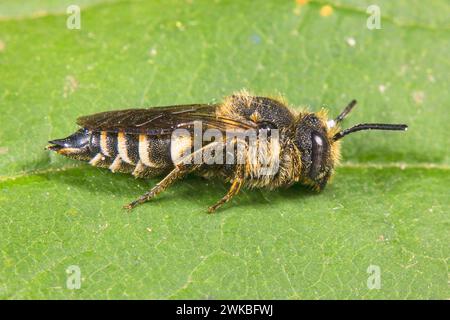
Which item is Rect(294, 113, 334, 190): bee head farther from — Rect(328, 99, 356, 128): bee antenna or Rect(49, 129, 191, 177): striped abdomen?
Rect(49, 129, 191, 177): striped abdomen

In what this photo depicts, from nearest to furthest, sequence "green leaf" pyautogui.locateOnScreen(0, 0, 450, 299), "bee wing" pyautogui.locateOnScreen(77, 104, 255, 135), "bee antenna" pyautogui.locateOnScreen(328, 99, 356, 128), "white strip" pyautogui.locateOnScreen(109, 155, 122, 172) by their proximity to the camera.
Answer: "green leaf" pyautogui.locateOnScreen(0, 0, 450, 299) → "bee wing" pyautogui.locateOnScreen(77, 104, 255, 135) → "white strip" pyautogui.locateOnScreen(109, 155, 122, 172) → "bee antenna" pyautogui.locateOnScreen(328, 99, 356, 128)

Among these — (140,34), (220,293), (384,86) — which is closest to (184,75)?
(140,34)

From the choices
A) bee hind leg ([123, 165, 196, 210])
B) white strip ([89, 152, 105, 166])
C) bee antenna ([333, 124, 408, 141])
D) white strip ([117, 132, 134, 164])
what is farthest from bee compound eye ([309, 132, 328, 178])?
white strip ([89, 152, 105, 166])

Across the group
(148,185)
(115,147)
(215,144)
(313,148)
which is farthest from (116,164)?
(313,148)

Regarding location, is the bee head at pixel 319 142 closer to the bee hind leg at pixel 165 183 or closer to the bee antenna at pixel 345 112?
the bee antenna at pixel 345 112

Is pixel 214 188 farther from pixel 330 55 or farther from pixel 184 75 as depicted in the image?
pixel 330 55

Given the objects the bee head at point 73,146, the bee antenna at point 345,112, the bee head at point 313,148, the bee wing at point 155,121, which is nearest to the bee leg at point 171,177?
the bee wing at point 155,121
